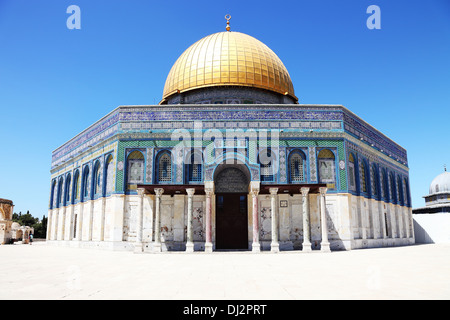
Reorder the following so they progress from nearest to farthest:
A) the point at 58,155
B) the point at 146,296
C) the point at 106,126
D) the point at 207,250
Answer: the point at 146,296 < the point at 207,250 < the point at 106,126 < the point at 58,155

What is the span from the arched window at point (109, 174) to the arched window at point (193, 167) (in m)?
5.29

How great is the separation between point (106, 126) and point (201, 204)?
350 inches

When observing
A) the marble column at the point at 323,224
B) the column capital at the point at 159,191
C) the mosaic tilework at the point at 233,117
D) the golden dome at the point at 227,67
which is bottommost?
the marble column at the point at 323,224

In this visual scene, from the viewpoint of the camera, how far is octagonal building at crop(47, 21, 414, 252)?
19859 millimetres

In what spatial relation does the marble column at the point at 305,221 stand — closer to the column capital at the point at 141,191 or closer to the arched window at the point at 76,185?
the column capital at the point at 141,191

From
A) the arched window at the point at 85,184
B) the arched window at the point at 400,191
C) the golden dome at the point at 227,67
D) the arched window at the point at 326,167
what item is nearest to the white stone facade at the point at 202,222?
the arched window at the point at 326,167

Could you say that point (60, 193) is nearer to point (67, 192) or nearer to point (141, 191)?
point (67, 192)

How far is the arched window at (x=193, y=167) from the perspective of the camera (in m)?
21.2

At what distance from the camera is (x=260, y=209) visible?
68.2ft

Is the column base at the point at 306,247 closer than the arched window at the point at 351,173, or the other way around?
the column base at the point at 306,247
